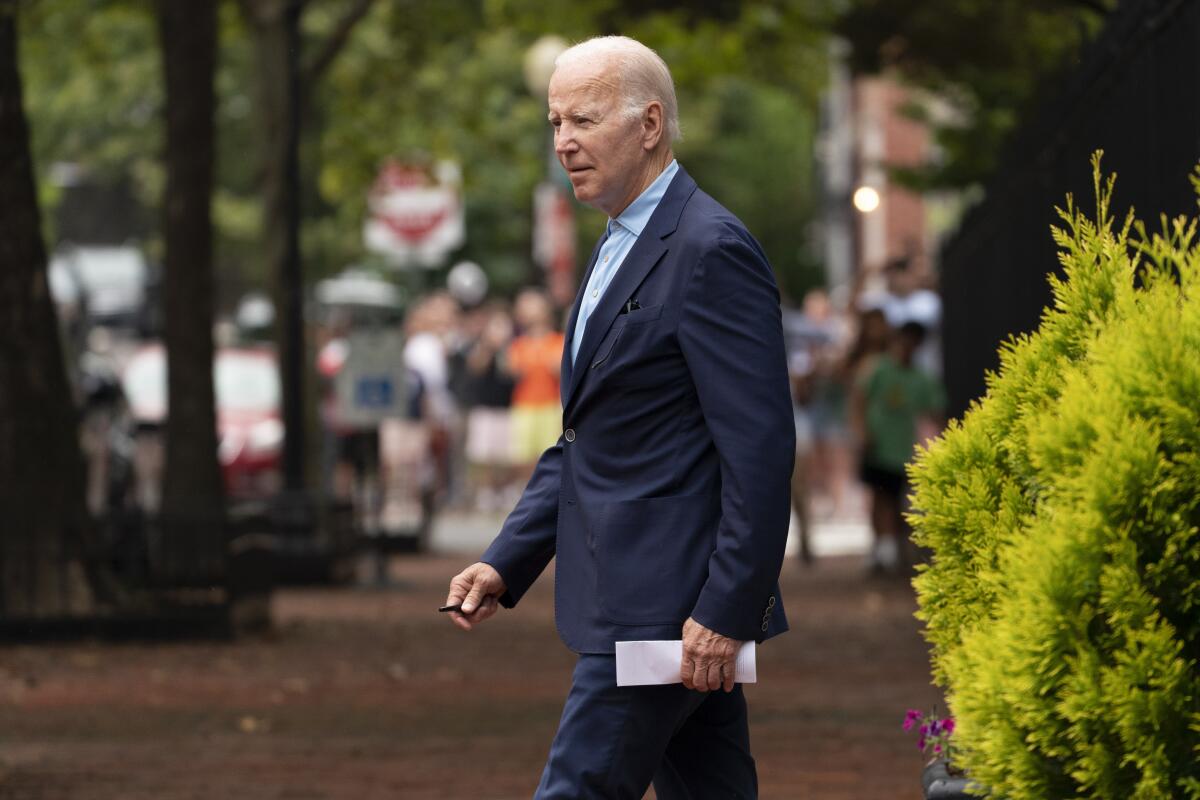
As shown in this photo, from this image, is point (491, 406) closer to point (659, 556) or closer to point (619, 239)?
point (619, 239)

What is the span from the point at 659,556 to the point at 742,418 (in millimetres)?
286

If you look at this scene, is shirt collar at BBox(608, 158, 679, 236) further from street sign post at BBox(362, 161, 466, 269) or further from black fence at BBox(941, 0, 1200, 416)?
street sign post at BBox(362, 161, 466, 269)

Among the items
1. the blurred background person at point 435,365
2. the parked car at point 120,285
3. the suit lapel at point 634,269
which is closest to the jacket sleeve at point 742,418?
the suit lapel at point 634,269

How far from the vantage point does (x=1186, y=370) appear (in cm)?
331

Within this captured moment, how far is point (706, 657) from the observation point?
4055mm

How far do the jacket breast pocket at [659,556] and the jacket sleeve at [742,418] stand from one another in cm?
7

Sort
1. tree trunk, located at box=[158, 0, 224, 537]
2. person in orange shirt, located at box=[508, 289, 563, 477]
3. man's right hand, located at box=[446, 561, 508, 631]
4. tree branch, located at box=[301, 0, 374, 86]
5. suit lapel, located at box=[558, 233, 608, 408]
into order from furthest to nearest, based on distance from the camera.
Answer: person in orange shirt, located at box=[508, 289, 563, 477] → tree branch, located at box=[301, 0, 374, 86] → tree trunk, located at box=[158, 0, 224, 537] → man's right hand, located at box=[446, 561, 508, 631] → suit lapel, located at box=[558, 233, 608, 408]

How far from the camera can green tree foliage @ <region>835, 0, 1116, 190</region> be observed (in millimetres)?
15133

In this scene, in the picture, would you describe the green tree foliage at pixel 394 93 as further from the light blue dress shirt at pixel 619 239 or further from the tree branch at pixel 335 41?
the light blue dress shirt at pixel 619 239

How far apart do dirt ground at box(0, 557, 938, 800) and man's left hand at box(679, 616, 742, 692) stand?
3.45 meters

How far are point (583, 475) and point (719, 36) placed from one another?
1284 centimetres

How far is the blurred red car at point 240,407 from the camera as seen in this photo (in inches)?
929

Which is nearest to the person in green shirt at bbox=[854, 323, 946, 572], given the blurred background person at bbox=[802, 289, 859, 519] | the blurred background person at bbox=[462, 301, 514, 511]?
the blurred background person at bbox=[802, 289, 859, 519]

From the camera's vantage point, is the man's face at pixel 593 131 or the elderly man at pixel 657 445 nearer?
the elderly man at pixel 657 445
